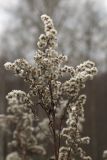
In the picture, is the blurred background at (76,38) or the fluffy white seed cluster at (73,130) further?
the blurred background at (76,38)

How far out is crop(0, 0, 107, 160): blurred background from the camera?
24.0 meters

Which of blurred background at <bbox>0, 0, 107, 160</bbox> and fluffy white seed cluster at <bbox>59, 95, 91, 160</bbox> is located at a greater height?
blurred background at <bbox>0, 0, 107, 160</bbox>

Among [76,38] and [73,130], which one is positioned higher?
[76,38]

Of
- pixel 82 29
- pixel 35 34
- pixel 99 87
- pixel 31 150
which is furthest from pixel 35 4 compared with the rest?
pixel 31 150

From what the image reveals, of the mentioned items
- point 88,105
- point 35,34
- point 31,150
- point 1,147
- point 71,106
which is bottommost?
point 71,106

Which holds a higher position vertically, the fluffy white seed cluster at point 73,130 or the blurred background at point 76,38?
the blurred background at point 76,38

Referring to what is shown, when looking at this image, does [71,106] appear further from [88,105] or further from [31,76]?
[88,105]

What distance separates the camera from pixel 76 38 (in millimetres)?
25906

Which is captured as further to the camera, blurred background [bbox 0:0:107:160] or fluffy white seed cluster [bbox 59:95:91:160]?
blurred background [bbox 0:0:107:160]

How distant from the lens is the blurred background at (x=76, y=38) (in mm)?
23984

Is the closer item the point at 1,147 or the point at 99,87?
the point at 1,147

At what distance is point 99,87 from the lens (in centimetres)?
2600

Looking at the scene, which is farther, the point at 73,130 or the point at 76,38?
the point at 76,38

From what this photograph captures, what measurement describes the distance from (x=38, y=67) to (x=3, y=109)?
66.2 ft
